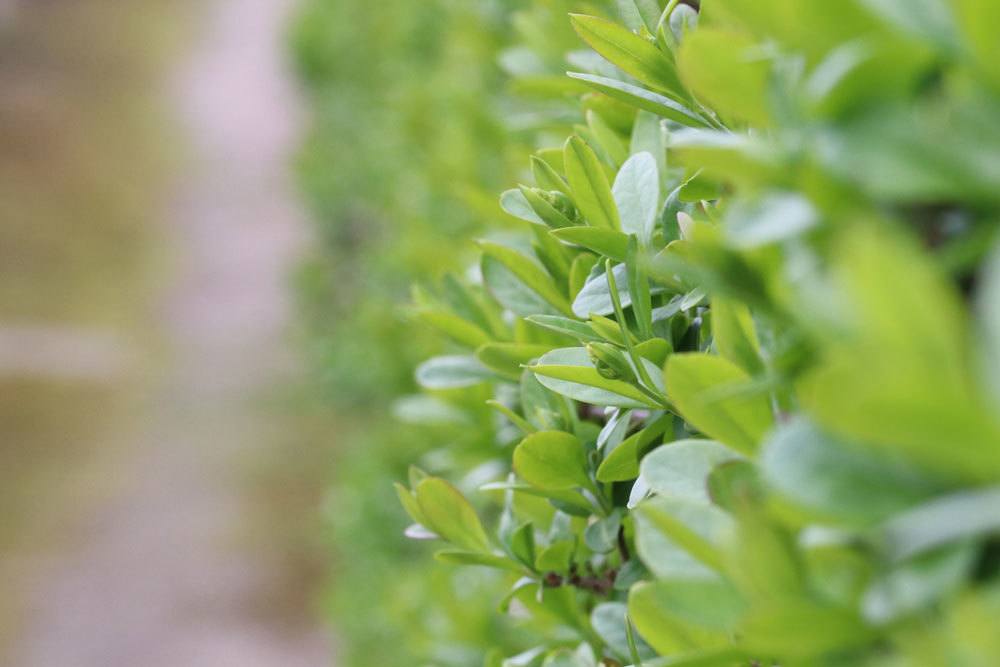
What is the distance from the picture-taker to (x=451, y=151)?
2980mm

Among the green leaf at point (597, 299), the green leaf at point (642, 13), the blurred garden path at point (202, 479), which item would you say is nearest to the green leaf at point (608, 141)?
the green leaf at point (642, 13)

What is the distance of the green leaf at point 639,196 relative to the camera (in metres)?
0.81

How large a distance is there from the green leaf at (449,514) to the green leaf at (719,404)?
34cm

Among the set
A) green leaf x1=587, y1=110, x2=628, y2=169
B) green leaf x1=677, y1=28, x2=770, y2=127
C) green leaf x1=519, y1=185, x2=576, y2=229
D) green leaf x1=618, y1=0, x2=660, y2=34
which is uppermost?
green leaf x1=618, y1=0, x2=660, y2=34

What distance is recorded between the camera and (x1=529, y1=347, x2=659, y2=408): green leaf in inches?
30.0

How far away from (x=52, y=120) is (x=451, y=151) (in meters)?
8.31

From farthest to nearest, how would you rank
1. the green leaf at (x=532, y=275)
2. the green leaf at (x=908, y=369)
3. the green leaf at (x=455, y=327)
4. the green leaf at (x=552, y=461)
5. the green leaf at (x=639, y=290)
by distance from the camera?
the green leaf at (x=455, y=327) → the green leaf at (x=532, y=275) → the green leaf at (x=552, y=461) → the green leaf at (x=639, y=290) → the green leaf at (x=908, y=369)

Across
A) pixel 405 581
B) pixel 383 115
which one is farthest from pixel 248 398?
pixel 405 581

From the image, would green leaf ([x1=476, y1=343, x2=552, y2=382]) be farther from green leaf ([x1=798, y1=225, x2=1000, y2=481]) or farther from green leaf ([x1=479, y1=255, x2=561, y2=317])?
green leaf ([x1=798, y1=225, x2=1000, y2=481])

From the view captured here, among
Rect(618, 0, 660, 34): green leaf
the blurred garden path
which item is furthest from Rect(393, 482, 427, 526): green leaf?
the blurred garden path

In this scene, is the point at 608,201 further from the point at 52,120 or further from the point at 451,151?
the point at 52,120

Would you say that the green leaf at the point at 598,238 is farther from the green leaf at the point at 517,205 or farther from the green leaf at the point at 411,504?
the green leaf at the point at 411,504

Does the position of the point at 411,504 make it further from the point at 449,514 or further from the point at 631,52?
the point at 631,52

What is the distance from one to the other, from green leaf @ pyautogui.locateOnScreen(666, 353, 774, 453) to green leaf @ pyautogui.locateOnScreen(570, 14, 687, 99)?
0.98 ft
